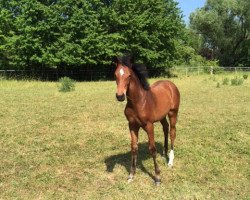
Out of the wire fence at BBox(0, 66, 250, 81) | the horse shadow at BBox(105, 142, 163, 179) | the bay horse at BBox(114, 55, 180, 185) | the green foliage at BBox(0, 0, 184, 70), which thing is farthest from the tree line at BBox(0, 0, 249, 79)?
the bay horse at BBox(114, 55, 180, 185)

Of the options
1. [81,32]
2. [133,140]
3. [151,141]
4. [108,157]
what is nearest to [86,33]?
[81,32]

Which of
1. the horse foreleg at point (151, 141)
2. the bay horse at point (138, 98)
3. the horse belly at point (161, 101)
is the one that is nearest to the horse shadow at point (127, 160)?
the horse foreleg at point (151, 141)

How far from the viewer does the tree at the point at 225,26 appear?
4884 cm

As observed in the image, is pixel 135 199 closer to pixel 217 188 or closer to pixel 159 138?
pixel 217 188

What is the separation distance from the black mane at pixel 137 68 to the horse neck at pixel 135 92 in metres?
0.09

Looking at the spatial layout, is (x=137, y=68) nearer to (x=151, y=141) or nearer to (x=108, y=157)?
(x=151, y=141)

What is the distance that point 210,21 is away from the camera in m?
49.0

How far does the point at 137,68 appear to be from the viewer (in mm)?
5957

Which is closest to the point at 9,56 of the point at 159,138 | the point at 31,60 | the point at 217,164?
the point at 31,60

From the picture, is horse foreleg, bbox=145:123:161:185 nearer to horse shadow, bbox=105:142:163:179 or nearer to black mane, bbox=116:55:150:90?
horse shadow, bbox=105:142:163:179

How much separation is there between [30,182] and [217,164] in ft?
12.2

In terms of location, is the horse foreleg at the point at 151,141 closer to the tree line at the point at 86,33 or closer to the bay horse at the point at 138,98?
the bay horse at the point at 138,98

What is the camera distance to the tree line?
29984mm

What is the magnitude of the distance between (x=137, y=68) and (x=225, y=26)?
155 feet
